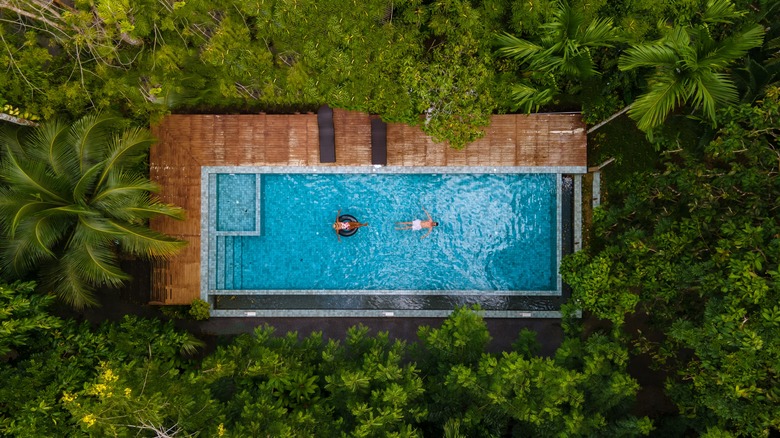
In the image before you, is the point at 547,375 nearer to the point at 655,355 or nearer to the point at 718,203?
the point at 655,355

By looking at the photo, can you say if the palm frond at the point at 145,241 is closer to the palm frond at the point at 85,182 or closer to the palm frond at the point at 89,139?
the palm frond at the point at 85,182

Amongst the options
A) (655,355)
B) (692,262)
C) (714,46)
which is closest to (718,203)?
(692,262)

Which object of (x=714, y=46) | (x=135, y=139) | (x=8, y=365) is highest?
(x=714, y=46)

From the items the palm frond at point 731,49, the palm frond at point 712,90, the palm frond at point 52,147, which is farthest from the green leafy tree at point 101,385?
the palm frond at point 731,49

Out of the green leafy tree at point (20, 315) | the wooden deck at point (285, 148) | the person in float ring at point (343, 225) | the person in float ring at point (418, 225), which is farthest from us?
the person in float ring at point (418, 225)

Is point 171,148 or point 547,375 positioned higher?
point 171,148

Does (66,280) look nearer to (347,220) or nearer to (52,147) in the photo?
(52,147)
